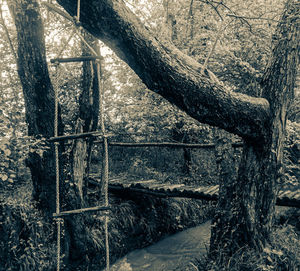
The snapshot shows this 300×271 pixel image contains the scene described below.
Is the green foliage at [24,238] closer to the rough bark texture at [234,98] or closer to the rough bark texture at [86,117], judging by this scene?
the rough bark texture at [86,117]

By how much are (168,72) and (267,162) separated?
5.74ft

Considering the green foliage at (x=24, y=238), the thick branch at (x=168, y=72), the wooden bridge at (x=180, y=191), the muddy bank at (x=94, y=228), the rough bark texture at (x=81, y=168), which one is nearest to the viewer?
the thick branch at (x=168, y=72)

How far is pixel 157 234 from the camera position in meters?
6.35

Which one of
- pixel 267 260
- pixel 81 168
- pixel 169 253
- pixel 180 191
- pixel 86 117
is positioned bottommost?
pixel 169 253

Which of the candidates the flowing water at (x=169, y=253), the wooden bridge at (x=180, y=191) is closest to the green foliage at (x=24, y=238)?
the flowing water at (x=169, y=253)

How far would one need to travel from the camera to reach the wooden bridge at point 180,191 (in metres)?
4.38

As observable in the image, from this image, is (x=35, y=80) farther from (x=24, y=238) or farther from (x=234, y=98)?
(x=234, y=98)

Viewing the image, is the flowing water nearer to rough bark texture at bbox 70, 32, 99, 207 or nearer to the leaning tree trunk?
the leaning tree trunk

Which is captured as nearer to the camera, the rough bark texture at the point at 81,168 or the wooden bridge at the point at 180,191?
the rough bark texture at the point at 81,168

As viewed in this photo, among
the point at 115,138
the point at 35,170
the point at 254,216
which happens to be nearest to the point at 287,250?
the point at 254,216

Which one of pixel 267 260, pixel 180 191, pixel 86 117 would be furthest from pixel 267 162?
pixel 86 117

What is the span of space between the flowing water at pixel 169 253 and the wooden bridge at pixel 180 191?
80 centimetres

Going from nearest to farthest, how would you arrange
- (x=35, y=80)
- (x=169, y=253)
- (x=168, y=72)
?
1. (x=168, y=72)
2. (x=35, y=80)
3. (x=169, y=253)

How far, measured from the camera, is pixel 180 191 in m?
5.28
